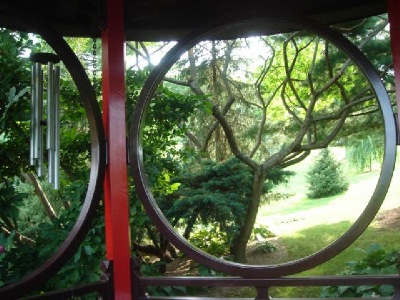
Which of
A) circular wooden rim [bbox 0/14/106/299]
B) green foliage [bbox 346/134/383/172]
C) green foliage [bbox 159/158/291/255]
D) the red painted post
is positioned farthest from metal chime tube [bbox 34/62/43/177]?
green foliage [bbox 346/134/383/172]

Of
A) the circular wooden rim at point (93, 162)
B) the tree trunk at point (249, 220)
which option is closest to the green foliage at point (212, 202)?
the tree trunk at point (249, 220)

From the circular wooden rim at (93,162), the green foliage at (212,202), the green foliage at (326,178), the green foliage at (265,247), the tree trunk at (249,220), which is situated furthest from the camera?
the green foliage at (326,178)

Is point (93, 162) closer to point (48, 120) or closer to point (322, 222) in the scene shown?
point (48, 120)

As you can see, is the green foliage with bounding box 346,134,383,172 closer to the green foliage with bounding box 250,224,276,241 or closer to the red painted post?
the green foliage with bounding box 250,224,276,241

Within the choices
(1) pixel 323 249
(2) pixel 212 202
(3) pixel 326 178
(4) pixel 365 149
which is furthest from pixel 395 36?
(3) pixel 326 178

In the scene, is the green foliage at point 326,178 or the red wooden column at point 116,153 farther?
the green foliage at point 326,178

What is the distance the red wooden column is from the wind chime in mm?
217

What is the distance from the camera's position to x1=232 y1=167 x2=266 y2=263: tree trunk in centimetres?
530

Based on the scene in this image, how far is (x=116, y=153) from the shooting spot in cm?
181

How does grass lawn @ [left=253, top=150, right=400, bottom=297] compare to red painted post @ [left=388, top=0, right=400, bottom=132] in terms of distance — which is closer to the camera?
red painted post @ [left=388, top=0, right=400, bottom=132]

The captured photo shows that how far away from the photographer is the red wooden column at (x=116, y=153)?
1.76 metres

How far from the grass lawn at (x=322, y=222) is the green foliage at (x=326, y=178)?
0.16 metres

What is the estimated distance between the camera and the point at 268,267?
1754 mm

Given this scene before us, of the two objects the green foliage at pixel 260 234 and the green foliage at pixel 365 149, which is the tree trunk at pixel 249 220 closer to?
the green foliage at pixel 260 234
